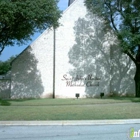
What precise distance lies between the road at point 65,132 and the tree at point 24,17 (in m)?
10.3

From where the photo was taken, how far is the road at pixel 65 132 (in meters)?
7.02

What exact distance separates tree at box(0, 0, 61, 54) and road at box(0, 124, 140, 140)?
10.3 meters

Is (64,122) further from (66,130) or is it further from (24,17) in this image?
(24,17)

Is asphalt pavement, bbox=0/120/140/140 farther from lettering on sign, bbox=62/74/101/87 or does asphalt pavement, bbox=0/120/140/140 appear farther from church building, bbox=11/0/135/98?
lettering on sign, bbox=62/74/101/87

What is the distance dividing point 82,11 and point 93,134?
65.7 feet

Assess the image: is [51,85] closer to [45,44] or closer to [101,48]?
[45,44]

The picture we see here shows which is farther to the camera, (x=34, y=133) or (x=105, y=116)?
(x=105, y=116)

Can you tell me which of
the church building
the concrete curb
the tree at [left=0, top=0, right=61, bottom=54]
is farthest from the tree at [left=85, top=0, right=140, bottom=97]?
the concrete curb

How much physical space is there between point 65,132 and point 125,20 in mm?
17440

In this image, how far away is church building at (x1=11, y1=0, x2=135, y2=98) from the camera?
24359mm

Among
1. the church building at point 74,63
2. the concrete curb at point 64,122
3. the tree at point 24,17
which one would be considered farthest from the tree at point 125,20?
the concrete curb at point 64,122

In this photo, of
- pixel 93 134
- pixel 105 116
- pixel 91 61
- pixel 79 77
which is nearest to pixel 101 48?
pixel 91 61

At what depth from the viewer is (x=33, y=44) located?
2461 cm

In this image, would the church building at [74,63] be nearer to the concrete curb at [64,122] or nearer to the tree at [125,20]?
the tree at [125,20]
